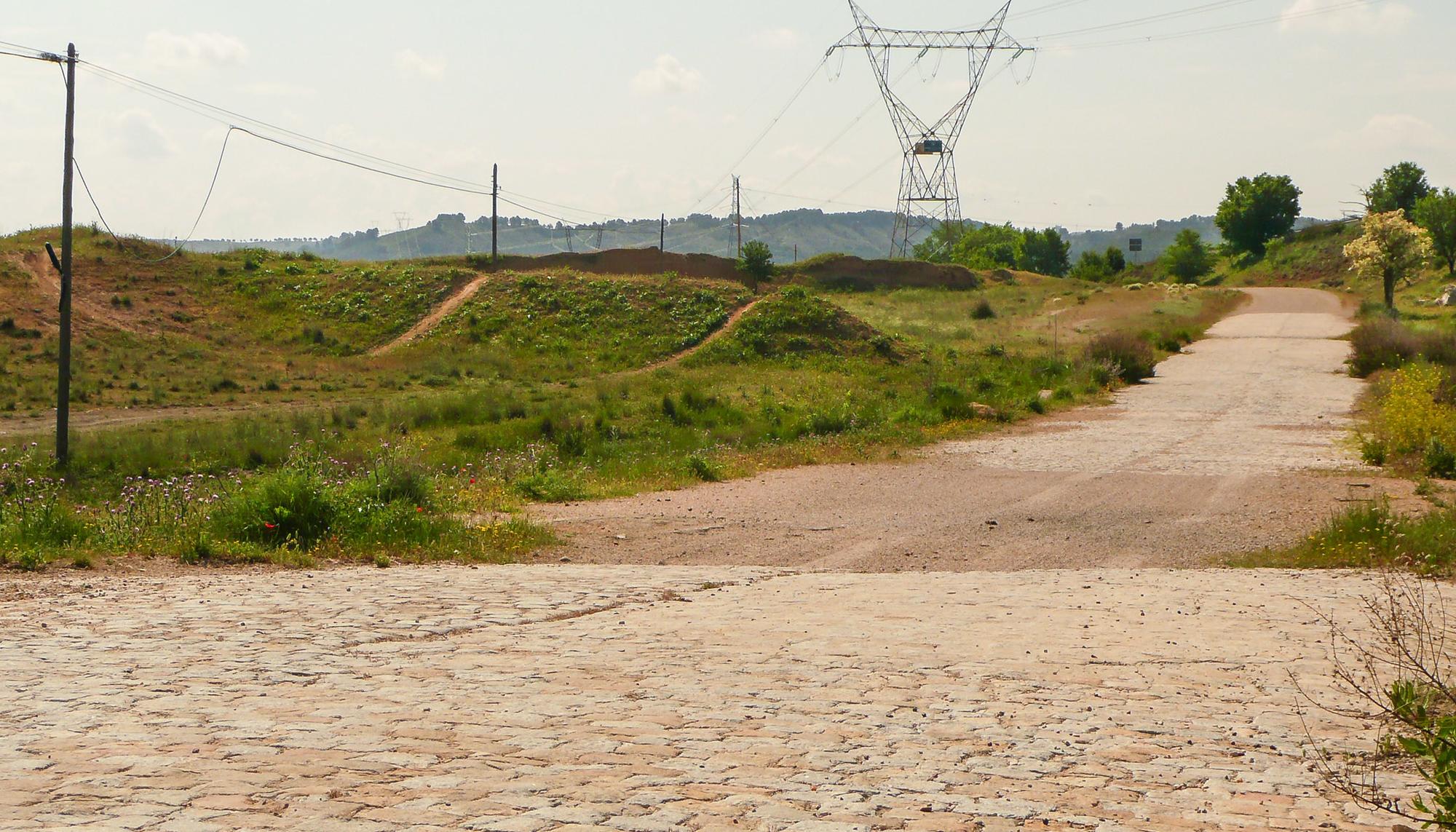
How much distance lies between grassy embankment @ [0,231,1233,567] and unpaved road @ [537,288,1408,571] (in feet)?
4.12

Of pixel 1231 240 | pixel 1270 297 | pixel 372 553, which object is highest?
pixel 1231 240

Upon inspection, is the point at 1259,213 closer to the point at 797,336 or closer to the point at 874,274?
the point at 874,274

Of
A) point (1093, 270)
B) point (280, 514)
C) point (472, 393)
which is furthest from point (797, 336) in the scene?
point (1093, 270)

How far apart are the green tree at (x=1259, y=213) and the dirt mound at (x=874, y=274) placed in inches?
2088

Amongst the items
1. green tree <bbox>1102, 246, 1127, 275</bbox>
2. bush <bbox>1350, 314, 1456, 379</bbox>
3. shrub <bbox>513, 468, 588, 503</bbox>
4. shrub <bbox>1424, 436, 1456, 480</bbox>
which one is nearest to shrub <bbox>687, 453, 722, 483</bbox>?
shrub <bbox>513, 468, 588, 503</bbox>

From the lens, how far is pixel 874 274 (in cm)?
7656

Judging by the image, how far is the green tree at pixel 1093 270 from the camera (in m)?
104

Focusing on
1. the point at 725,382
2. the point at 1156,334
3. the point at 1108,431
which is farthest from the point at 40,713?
the point at 1156,334

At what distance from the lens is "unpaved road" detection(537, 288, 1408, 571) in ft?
42.1

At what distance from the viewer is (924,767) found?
491 cm

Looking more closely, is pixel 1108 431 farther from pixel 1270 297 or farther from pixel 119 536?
pixel 1270 297

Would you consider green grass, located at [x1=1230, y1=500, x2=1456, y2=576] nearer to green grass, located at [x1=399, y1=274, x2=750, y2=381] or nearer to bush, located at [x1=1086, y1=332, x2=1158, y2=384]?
bush, located at [x1=1086, y1=332, x2=1158, y2=384]

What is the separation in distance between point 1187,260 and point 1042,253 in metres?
27.6

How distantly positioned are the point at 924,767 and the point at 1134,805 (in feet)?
2.78
